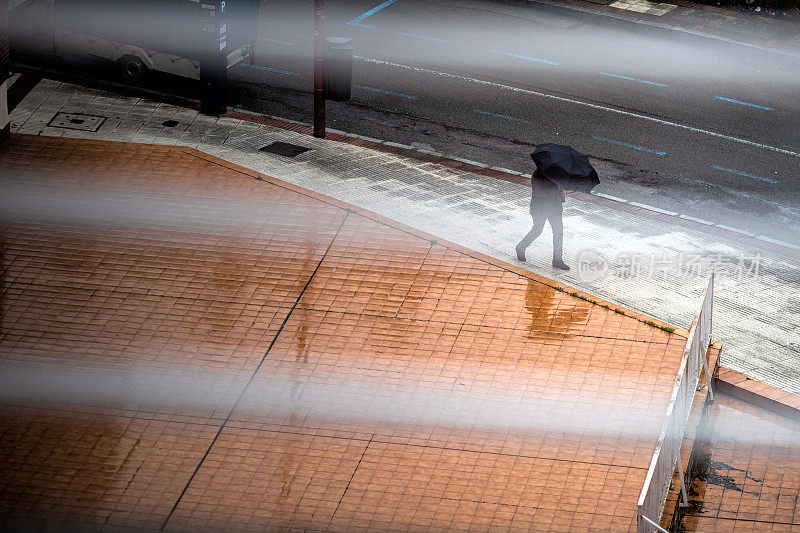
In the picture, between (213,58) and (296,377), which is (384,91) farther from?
(296,377)

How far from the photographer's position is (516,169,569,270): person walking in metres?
11.7

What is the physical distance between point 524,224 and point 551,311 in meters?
3.19

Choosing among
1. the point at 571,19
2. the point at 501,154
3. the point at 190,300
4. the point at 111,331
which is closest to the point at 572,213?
the point at 501,154

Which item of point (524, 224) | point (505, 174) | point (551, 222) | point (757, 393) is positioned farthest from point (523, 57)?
point (757, 393)

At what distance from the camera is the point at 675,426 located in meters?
8.03

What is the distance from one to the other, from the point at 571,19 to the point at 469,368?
16.4 meters

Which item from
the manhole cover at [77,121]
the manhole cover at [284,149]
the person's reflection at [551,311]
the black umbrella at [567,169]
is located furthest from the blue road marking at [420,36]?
the person's reflection at [551,311]

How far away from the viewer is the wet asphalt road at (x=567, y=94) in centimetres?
1611

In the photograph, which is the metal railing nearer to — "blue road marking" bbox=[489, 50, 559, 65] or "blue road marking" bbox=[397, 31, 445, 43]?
"blue road marking" bbox=[489, 50, 559, 65]

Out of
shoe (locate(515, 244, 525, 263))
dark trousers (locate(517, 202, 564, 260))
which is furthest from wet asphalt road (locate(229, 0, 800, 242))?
shoe (locate(515, 244, 525, 263))

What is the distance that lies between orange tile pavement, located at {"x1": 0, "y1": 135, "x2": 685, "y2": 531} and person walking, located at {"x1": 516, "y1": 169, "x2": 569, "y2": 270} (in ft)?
2.65

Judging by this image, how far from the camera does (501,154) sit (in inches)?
651

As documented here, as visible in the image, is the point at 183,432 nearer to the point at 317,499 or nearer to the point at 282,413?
the point at 282,413

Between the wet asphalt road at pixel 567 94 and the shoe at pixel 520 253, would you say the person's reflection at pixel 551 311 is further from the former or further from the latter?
the wet asphalt road at pixel 567 94
